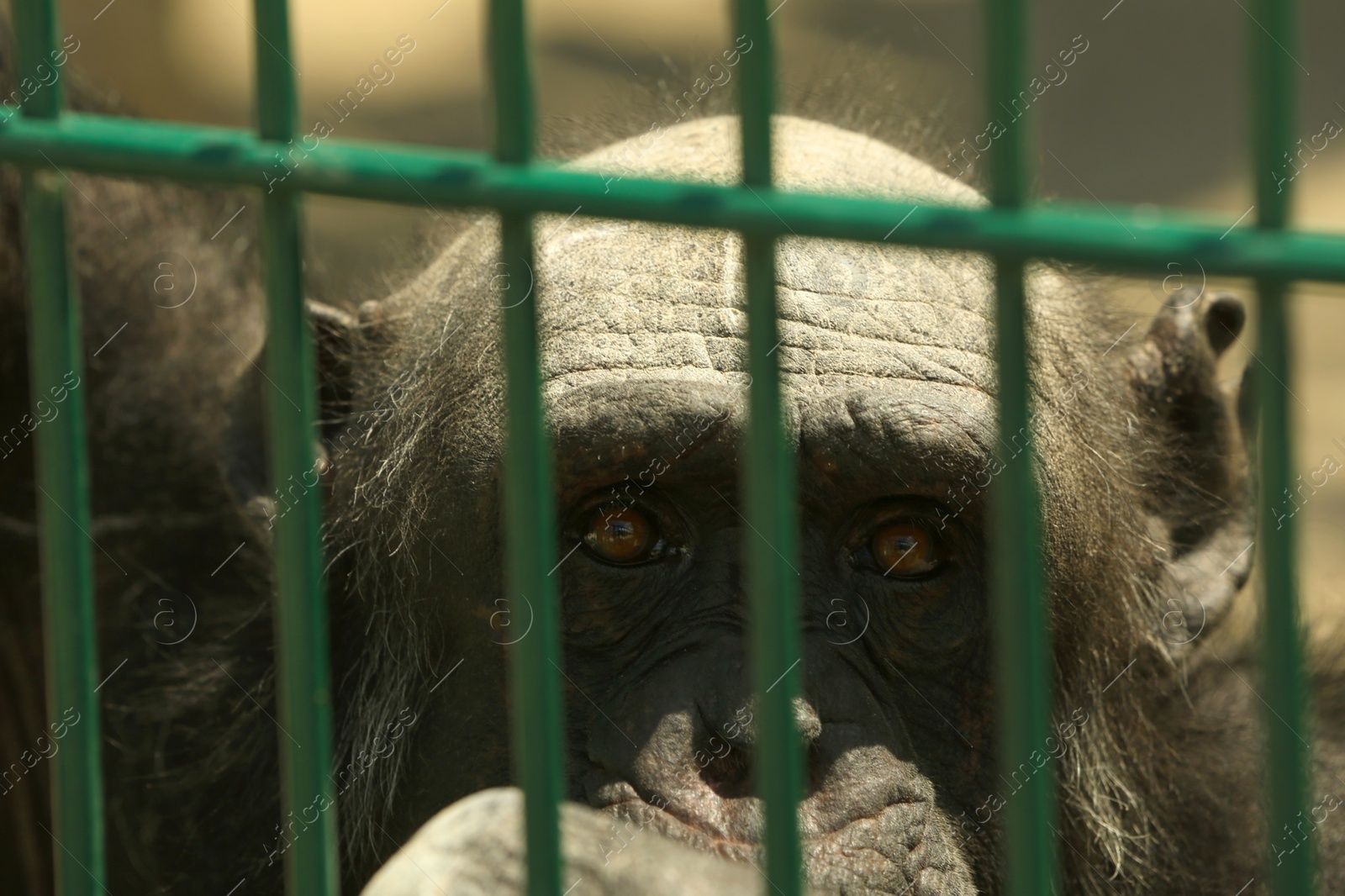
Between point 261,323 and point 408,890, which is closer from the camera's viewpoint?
point 408,890

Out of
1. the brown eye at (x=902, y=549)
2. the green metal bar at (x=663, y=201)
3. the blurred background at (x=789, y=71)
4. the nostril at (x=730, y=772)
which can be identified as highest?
the blurred background at (x=789, y=71)

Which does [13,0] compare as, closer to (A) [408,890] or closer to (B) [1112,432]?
(A) [408,890]

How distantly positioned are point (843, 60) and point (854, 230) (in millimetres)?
2700

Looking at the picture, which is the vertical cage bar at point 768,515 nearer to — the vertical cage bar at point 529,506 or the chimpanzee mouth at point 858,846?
the vertical cage bar at point 529,506

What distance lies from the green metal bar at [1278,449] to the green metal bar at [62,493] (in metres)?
1.16

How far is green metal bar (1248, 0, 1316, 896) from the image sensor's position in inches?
49.7

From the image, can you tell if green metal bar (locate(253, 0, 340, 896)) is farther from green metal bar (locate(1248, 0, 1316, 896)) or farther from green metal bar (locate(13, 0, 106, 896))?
green metal bar (locate(1248, 0, 1316, 896))

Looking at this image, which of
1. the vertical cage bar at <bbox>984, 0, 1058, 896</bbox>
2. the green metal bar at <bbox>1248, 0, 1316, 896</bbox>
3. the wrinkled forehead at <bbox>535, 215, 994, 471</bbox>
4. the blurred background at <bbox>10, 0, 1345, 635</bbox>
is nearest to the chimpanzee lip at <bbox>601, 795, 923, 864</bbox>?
the wrinkled forehead at <bbox>535, 215, 994, 471</bbox>

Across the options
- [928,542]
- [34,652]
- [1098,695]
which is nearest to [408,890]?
[928,542]

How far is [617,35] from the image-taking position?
8.02 meters

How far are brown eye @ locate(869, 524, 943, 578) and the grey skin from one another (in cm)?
2

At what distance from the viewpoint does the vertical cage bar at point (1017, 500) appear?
1.31 metres

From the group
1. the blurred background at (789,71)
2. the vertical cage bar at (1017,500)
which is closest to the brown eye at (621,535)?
the vertical cage bar at (1017,500)

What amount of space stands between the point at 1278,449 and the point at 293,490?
0.91 meters
